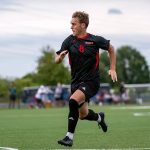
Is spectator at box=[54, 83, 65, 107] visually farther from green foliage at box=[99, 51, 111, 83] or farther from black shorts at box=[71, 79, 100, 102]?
green foliage at box=[99, 51, 111, 83]

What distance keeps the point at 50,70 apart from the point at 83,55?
9529 cm

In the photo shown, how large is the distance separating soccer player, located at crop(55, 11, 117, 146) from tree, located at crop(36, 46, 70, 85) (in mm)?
90776

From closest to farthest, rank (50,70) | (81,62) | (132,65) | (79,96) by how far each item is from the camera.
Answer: (79,96) → (81,62) → (50,70) → (132,65)

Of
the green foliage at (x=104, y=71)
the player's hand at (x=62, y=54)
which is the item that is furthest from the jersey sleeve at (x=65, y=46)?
the green foliage at (x=104, y=71)

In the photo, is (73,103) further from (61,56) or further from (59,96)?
(59,96)

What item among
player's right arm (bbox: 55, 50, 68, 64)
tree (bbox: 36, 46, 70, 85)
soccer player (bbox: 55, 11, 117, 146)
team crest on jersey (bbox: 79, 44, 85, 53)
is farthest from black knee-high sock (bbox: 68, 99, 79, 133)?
tree (bbox: 36, 46, 70, 85)

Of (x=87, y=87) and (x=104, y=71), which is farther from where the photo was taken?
(x=104, y=71)

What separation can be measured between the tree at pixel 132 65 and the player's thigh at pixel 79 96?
534 ft

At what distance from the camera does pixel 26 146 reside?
38.9 ft

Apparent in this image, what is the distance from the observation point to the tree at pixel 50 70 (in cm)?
10444

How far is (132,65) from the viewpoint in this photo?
579 ft

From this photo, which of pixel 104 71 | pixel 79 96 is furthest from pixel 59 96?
pixel 104 71

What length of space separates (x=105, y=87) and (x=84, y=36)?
60957 millimetres

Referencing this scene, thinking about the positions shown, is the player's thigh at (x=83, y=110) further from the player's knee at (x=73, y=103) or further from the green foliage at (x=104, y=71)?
the green foliage at (x=104, y=71)
